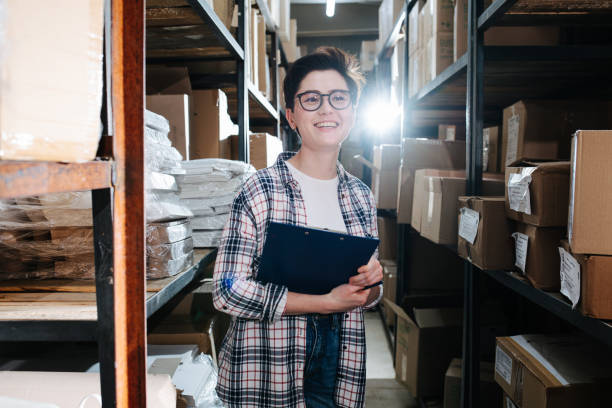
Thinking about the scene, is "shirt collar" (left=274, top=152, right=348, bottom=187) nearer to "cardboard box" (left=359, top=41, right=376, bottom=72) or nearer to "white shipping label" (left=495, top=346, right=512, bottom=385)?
"white shipping label" (left=495, top=346, right=512, bottom=385)

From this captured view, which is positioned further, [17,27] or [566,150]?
[566,150]

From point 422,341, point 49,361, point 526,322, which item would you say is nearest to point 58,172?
point 49,361

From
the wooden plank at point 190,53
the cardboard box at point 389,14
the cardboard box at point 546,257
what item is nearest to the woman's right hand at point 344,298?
the cardboard box at point 546,257

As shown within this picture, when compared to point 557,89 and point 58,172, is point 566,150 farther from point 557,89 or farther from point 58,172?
point 58,172

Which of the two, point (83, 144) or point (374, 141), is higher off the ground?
point (374, 141)

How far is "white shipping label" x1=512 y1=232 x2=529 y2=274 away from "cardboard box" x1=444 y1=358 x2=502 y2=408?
2.68 ft

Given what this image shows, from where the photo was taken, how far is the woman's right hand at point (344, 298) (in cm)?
110

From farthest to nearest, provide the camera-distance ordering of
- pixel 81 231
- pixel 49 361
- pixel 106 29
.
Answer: pixel 49 361
pixel 81 231
pixel 106 29

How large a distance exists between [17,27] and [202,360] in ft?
3.82

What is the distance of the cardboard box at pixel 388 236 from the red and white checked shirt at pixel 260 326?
223 centimetres

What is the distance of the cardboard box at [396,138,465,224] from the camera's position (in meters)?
2.14

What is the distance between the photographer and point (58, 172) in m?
0.42

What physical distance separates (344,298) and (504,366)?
0.60m

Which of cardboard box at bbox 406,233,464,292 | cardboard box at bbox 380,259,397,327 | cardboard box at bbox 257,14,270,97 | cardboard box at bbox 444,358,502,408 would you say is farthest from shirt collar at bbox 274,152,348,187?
cardboard box at bbox 380,259,397,327
